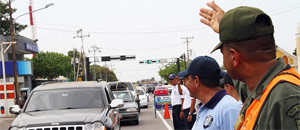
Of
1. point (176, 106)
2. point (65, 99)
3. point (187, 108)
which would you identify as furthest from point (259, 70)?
point (176, 106)

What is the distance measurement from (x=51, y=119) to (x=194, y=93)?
3500 millimetres

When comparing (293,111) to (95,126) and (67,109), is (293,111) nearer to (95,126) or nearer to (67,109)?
(95,126)

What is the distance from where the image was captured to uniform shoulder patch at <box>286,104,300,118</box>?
51.2 inches

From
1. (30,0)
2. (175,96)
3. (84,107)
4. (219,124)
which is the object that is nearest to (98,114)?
(84,107)

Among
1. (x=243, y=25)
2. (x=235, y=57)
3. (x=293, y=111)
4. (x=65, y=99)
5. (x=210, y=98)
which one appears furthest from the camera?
(x=65, y=99)

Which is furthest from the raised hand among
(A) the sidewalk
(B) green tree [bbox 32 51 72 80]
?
(B) green tree [bbox 32 51 72 80]

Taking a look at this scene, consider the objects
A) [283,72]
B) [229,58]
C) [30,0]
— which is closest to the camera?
[283,72]

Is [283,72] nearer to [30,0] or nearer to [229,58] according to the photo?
[229,58]

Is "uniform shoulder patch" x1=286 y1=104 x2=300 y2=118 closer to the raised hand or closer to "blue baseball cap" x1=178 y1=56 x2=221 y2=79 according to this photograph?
the raised hand

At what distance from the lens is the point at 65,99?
24.5 ft

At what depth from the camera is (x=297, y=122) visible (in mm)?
1291

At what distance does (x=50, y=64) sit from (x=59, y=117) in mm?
65379

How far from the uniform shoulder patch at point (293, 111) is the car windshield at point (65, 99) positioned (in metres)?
6.29

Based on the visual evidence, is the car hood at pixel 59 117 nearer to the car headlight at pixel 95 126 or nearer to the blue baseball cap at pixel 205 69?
the car headlight at pixel 95 126
